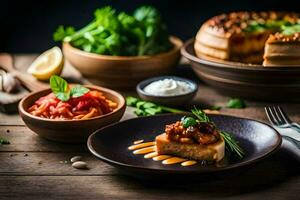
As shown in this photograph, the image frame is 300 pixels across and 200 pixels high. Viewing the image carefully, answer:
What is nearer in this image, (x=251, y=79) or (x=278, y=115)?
(x=278, y=115)

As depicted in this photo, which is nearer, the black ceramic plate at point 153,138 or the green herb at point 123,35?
the black ceramic plate at point 153,138

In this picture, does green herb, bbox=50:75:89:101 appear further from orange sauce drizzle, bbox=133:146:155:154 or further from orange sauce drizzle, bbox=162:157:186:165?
orange sauce drizzle, bbox=162:157:186:165

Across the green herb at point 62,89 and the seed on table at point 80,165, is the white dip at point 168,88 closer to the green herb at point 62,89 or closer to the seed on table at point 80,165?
the green herb at point 62,89

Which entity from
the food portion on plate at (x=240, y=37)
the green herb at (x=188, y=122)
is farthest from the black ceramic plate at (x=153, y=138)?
the food portion on plate at (x=240, y=37)

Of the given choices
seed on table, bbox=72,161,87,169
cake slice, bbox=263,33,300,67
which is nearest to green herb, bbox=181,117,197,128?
seed on table, bbox=72,161,87,169

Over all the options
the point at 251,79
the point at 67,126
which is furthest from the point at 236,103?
the point at 67,126

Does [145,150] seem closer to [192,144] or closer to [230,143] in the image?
[192,144]
